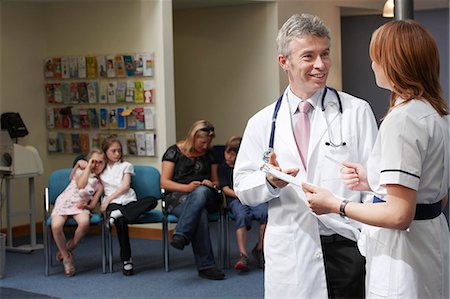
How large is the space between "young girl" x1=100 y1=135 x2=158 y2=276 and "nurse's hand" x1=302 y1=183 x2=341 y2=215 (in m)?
4.41

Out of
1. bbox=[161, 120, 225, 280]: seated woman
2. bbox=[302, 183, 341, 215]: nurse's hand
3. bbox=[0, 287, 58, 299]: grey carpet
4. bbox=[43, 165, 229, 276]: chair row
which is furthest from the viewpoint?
bbox=[43, 165, 229, 276]: chair row

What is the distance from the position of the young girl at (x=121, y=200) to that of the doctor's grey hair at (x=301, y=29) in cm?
405

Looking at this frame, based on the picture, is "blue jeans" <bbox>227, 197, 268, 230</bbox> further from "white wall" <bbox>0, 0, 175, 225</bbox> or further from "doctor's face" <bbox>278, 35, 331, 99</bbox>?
"doctor's face" <bbox>278, 35, 331, 99</bbox>

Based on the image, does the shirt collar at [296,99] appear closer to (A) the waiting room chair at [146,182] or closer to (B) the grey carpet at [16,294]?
(B) the grey carpet at [16,294]

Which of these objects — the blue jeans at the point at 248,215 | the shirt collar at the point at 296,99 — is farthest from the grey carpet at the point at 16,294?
the shirt collar at the point at 296,99

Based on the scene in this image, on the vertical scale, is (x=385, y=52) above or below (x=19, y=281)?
above

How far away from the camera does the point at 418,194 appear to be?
2.36 meters

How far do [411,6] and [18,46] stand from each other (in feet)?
19.2

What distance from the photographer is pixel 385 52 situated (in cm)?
233

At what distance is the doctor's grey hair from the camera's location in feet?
9.40

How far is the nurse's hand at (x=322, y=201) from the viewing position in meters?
2.43

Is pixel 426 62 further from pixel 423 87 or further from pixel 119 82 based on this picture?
pixel 119 82

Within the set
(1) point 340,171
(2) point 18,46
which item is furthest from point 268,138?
(2) point 18,46

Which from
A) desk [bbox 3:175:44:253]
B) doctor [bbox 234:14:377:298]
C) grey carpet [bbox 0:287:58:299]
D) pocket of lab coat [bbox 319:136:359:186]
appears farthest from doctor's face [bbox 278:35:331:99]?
desk [bbox 3:175:44:253]
